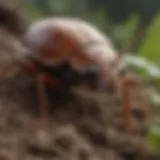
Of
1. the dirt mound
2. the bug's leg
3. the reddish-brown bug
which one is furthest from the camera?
the reddish-brown bug

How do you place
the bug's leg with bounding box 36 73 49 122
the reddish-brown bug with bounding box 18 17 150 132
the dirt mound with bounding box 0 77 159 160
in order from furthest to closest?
1. the reddish-brown bug with bounding box 18 17 150 132
2. the bug's leg with bounding box 36 73 49 122
3. the dirt mound with bounding box 0 77 159 160

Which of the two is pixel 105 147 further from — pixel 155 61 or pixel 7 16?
pixel 7 16

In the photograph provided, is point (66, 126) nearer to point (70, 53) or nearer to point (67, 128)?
point (67, 128)

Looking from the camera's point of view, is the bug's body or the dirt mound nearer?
the dirt mound

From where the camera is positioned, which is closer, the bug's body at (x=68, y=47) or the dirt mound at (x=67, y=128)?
the dirt mound at (x=67, y=128)

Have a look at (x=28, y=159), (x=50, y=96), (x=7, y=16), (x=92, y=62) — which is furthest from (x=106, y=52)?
(x=28, y=159)

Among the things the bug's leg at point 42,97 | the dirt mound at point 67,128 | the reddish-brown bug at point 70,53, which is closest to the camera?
the dirt mound at point 67,128

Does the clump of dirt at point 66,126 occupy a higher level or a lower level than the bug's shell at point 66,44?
lower

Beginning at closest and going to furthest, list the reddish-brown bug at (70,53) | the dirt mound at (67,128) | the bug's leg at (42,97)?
the dirt mound at (67,128)
the bug's leg at (42,97)
the reddish-brown bug at (70,53)
